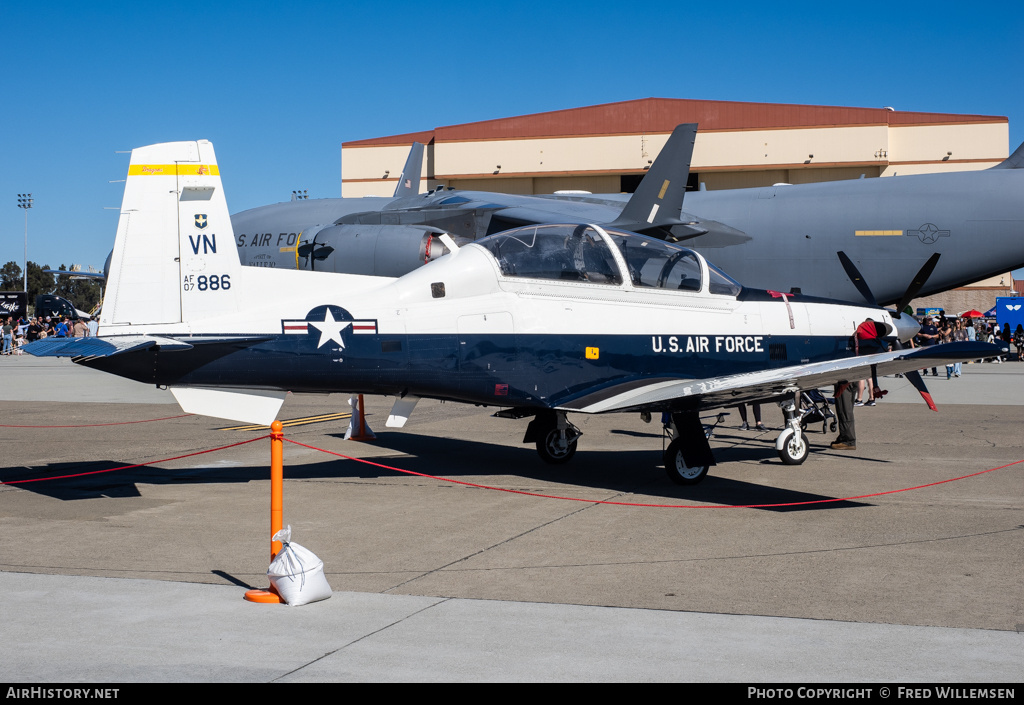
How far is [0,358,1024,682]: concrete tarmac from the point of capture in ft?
14.3

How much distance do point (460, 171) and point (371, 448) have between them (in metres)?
49.0

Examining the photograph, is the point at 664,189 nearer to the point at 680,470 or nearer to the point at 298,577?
the point at 680,470

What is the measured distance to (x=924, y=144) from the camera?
5250 cm

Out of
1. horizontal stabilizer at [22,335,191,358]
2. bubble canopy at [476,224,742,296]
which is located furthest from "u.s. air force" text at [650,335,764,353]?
horizontal stabilizer at [22,335,191,358]

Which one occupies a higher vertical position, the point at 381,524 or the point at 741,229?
the point at 741,229

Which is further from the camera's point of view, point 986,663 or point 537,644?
point 537,644

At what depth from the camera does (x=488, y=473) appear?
1032 cm

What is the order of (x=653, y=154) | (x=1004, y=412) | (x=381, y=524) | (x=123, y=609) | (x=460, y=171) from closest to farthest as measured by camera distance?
1. (x=123, y=609)
2. (x=381, y=524)
3. (x=1004, y=412)
4. (x=653, y=154)
5. (x=460, y=171)

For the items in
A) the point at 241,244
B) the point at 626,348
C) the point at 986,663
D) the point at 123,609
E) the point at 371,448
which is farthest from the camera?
the point at 241,244

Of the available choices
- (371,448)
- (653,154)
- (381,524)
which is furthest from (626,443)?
(653,154)

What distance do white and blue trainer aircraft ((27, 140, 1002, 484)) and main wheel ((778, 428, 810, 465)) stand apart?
3.78ft

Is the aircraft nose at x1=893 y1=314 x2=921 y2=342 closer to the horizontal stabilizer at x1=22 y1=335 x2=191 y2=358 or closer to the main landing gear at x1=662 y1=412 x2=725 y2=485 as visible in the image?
the main landing gear at x1=662 y1=412 x2=725 y2=485

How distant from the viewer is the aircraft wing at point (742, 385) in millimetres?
7570

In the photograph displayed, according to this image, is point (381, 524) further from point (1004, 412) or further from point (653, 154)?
point (653, 154)
